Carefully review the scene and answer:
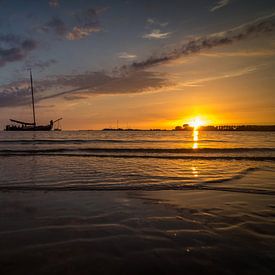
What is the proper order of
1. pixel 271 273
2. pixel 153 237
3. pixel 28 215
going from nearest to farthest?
pixel 271 273, pixel 153 237, pixel 28 215

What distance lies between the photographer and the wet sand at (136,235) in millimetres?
2471

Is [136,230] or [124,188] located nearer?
[136,230]

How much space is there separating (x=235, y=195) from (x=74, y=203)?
373 cm

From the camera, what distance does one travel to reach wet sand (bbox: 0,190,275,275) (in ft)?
8.11

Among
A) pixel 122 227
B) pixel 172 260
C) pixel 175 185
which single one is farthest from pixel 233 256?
pixel 175 185

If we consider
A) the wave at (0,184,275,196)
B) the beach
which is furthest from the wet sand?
the wave at (0,184,275,196)

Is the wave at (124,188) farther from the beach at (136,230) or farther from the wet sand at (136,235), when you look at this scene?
the wet sand at (136,235)

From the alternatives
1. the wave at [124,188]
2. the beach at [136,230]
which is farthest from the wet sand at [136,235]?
the wave at [124,188]

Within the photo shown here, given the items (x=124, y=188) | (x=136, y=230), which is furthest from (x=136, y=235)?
(x=124, y=188)

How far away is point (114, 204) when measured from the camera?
16.0ft

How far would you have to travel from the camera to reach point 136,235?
326 centimetres

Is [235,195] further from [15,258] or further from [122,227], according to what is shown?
[15,258]

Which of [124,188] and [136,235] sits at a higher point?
[136,235]

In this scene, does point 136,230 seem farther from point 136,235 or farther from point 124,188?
point 124,188
